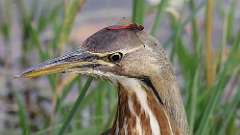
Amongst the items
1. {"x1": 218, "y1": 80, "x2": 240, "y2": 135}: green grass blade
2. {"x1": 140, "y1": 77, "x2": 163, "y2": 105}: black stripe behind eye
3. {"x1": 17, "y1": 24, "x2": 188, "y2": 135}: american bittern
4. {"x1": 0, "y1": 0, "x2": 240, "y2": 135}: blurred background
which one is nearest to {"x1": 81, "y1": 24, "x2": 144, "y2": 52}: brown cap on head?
{"x1": 17, "y1": 24, "x2": 188, "y2": 135}: american bittern

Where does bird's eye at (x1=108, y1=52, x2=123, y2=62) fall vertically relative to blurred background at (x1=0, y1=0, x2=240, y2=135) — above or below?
above

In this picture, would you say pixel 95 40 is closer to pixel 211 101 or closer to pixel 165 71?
pixel 165 71

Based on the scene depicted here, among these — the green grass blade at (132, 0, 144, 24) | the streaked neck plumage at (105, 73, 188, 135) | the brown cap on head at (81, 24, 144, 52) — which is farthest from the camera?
the green grass blade at (132, 0, 144, 24)

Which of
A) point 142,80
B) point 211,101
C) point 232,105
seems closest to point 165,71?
point 142,80

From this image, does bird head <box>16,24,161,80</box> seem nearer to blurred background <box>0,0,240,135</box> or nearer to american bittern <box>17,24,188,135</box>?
american bittern <box>17,24,188,135</box>

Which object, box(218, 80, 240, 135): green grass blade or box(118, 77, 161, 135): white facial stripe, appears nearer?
box(118, 77, 161, 135): white facial stripe

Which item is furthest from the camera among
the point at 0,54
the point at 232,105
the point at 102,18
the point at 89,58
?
the point at 102,18

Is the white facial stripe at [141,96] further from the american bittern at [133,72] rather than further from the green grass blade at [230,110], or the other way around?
the green grass blade at [230,110]
